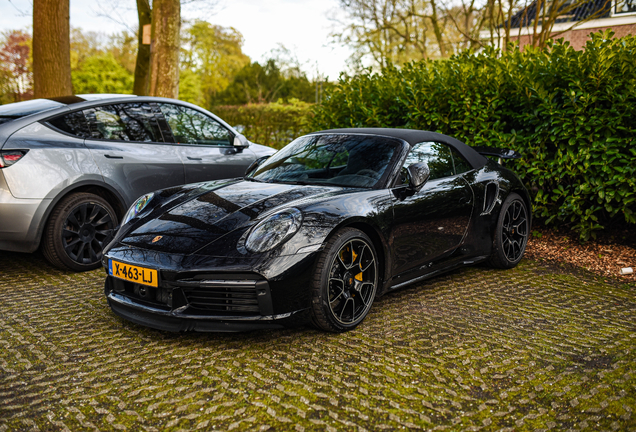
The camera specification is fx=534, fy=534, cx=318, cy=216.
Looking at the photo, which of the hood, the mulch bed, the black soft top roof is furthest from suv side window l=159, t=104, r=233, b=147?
the mulch bed

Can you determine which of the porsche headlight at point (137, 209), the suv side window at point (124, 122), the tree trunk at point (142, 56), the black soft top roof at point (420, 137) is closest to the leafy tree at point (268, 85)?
the tree trunk at point (142, 56)

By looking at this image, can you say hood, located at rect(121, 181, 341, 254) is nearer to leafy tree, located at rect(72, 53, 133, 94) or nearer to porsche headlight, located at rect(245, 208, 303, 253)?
porsche headlight, located at rect(245, 208, 303, 253)

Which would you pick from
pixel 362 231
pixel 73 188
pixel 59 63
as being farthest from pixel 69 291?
pixel 59 63

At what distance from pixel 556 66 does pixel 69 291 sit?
5503 millimetres

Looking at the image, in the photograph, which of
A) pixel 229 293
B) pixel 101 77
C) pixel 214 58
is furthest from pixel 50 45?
pixel 214 58

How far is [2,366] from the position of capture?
3072 mm

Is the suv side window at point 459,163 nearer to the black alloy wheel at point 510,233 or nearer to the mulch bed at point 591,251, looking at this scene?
the black alloy wheel at point 510,233

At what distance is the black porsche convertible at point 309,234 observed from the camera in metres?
3.20

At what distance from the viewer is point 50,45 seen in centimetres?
909

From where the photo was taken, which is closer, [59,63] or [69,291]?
[69,291]

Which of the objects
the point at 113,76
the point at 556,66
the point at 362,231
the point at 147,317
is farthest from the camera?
the point at 113,76

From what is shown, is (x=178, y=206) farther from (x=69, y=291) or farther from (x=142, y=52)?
(x=142, y=52)

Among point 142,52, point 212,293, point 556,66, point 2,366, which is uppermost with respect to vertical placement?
point 142,52

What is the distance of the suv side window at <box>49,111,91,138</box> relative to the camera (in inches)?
198
